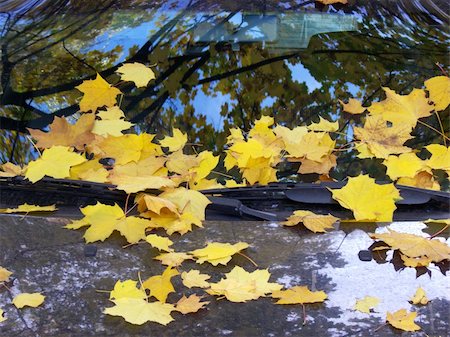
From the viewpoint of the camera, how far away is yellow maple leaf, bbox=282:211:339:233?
178 cm

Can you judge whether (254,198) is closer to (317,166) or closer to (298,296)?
(317,166)

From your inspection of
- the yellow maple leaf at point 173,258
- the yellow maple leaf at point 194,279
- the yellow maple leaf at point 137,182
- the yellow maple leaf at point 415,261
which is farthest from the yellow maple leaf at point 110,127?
the yellow maple leaf at point 415,261

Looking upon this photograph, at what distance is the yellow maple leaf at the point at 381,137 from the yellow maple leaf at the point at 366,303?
83cm

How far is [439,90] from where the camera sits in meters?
2.45

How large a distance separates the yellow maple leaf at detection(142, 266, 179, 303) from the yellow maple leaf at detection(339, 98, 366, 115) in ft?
3.66

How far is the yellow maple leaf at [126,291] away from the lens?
144 centimetres

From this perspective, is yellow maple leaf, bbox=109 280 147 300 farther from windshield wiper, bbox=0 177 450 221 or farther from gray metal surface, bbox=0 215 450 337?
windshield wiper, bbox=0 177 450 221

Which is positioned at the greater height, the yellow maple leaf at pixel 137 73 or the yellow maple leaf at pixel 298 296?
the yellow maple leaf at pixel 137 73

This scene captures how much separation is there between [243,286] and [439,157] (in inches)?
40.5

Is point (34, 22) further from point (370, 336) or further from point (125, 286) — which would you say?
point (370, 336)

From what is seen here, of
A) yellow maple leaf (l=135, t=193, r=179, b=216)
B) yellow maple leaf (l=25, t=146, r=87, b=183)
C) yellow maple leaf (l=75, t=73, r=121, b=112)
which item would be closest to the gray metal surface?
yellow maple leaf (l=135, t=193, r=179, b=216)

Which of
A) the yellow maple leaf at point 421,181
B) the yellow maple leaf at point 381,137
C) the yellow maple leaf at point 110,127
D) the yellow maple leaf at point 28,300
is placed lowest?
the yellow maple leaf at point 421,181

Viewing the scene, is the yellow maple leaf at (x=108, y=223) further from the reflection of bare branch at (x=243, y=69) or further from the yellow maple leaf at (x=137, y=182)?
the reflection of bare branch at (x=243, y=69)

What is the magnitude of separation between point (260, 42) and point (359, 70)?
40 cm
